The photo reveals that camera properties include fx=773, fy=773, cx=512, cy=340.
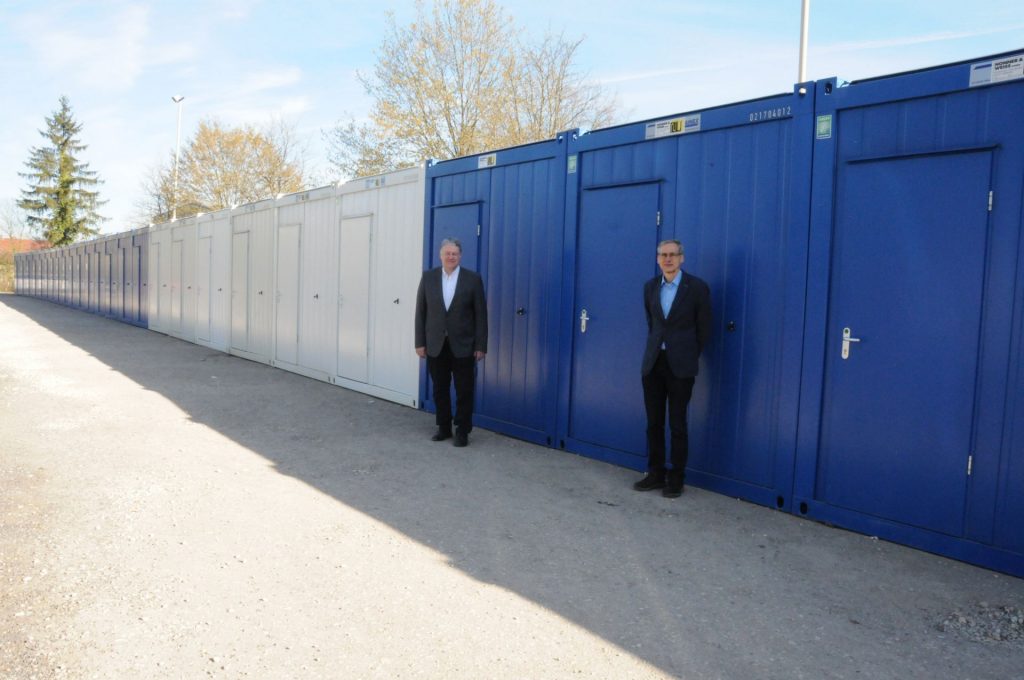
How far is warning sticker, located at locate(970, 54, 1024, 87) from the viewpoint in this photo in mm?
4327

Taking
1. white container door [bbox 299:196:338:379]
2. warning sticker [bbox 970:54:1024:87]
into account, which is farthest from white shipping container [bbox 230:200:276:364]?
warning sticker [bbox 970:54:1024:87]

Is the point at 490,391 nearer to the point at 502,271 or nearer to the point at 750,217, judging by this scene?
the point at 502,271

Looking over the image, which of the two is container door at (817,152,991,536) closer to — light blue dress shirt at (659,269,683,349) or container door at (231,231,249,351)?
light blue dress shirt at (659,269,683,349)

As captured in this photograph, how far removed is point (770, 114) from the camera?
555 centimetres

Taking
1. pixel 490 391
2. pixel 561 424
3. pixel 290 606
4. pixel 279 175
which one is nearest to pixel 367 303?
pixel 490 391

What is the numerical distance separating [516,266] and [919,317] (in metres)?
4.13

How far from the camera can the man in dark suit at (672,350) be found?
5.65 metres

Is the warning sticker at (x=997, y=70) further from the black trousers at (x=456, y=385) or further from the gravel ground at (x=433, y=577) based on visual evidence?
the black trousers at (x=456, y=385)

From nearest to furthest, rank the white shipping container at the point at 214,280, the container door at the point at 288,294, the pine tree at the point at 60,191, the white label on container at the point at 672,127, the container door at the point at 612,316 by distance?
the white label on container at the point at 672,127, the container door at the point at 612,316, the container door at the point at 288,294, the white shipping container at the point at 214,280, the pine tree at the point at 60,191

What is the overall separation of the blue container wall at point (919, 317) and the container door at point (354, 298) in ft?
22.5

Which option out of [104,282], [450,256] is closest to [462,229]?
[450,256]

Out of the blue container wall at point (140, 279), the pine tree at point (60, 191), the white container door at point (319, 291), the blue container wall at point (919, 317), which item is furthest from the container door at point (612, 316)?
the pine tree at point (60, 191)

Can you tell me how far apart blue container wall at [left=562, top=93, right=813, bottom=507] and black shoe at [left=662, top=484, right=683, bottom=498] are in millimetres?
347

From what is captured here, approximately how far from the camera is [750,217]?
5730mm
